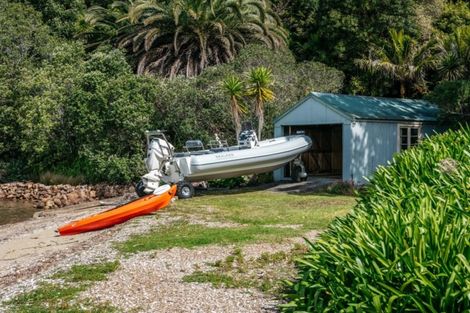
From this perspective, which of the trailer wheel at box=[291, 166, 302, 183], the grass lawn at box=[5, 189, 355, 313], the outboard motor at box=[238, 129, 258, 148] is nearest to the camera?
the grass lawn at box=[5, 189, 355, 313]

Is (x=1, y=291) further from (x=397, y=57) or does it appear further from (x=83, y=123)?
(x=397, y=57)

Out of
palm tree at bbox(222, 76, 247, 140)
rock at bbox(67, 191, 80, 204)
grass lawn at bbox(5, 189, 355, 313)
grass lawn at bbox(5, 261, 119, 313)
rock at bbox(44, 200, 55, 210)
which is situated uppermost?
palm tree at bbox(222, 76, 247, 140)

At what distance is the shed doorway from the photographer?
23.3 metres

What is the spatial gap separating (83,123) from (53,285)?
1680cm

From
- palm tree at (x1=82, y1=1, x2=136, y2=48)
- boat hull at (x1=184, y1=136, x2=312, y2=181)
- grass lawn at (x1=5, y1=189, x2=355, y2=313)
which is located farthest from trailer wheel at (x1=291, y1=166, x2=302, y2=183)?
palm tree at (x1=82, y1=1, x2=136, y2=48)

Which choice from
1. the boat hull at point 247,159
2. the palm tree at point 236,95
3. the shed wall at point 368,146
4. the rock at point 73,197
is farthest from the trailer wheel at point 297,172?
the rock at point 73,197

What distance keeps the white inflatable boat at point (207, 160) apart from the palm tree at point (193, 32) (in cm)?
1000

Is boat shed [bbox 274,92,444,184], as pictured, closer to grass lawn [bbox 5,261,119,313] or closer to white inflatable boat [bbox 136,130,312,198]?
white inflatable boat [bbox 136,130,312,198]

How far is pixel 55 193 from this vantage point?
2439cm

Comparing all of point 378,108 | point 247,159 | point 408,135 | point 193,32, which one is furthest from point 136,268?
point 193,32

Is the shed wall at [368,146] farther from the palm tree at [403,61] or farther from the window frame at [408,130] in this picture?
the palm tree at [403,61]

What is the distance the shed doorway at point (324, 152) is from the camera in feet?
76.5

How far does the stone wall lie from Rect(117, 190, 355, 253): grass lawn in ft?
21.6

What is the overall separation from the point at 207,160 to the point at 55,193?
9984 mm
